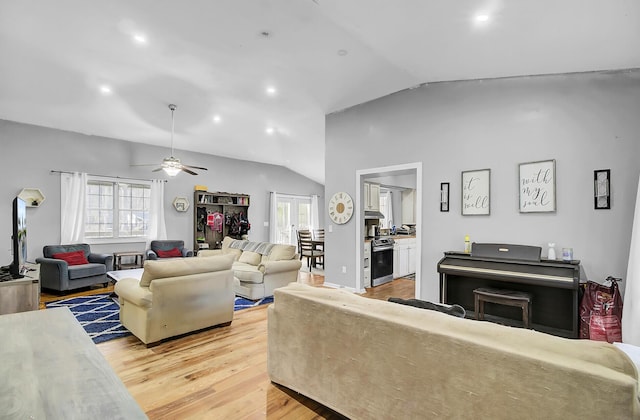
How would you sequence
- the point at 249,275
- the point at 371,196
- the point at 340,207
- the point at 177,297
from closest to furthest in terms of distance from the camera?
1. the point at 177,297
2. the point at 249,275
3. the point at 340,207
4. the point at 371,196

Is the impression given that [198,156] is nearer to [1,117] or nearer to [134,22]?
[1,117]

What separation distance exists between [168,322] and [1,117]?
Result: 539 cm

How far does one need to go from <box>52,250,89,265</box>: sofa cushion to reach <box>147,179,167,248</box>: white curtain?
1.52 meters

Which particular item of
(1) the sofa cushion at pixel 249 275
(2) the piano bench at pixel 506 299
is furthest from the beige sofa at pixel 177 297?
(2) the piano bench at pixel 506 299

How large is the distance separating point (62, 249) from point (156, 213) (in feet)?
6.21

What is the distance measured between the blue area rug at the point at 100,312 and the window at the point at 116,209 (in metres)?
2.18

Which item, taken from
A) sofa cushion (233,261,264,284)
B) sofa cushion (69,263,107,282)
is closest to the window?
sofa cushion (69,263,107,282)

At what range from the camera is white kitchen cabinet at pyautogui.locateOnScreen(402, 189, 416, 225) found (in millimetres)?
8685

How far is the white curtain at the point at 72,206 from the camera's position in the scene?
6.16 m

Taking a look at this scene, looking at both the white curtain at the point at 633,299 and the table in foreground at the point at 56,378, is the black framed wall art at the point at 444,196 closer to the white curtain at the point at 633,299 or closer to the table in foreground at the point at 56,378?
the white curtain at the point at 633,299

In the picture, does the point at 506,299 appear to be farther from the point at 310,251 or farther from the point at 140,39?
the point at 310,251

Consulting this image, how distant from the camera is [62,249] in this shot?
5.79 m

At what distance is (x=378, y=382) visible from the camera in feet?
5.63

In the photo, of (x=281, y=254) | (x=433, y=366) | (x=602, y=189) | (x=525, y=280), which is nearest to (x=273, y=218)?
(x=281, y=254)
